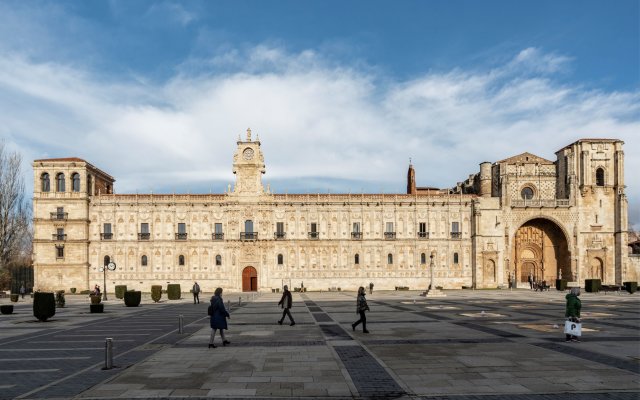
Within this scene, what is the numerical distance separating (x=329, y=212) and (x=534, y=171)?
1204 inches

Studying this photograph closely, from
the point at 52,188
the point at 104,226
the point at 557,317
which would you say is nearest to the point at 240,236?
the point at 104,226

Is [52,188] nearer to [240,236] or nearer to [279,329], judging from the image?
[240,236]

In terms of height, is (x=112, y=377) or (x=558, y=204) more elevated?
(x=558, y=204)

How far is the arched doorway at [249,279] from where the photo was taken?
5789 centimetres

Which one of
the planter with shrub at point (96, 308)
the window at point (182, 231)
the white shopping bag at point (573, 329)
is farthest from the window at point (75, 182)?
the white shopping bag at point (573, 329)

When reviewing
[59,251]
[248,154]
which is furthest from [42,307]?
[248,154]

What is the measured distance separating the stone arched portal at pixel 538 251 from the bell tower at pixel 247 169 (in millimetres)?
36550

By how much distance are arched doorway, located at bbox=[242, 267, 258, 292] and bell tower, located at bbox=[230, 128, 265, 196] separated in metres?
10.1

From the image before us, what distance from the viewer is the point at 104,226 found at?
5712 cm

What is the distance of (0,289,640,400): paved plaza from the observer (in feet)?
32.4

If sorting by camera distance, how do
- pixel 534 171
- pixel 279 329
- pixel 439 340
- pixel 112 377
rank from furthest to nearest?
pixel 534 171 < pixel 279 329 < pixel 439 340 < pixel 112 377

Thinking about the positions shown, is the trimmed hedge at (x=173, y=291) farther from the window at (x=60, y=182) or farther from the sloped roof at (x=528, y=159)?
the sloped roof at (x=528, y=159)

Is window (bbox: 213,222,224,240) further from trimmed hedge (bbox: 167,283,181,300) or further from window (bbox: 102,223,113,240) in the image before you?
trimmed hedge (bbox: 167,283,181,300)

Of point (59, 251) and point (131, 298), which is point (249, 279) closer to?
Answer: point (59, 251)
